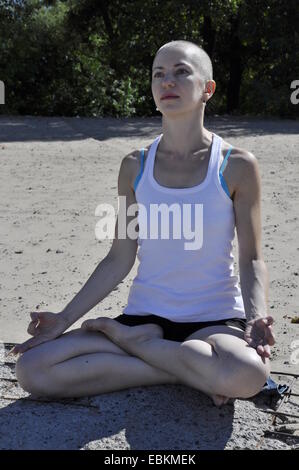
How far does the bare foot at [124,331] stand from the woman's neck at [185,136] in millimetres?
677

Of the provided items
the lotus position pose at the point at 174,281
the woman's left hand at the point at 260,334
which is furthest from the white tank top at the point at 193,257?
the woman's left hand at the point at 260,334

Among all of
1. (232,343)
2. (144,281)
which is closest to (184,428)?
(232,343)

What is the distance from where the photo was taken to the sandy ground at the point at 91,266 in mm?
2766

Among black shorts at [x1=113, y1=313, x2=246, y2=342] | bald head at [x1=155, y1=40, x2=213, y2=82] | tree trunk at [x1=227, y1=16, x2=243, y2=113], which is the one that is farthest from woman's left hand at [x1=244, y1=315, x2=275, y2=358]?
→ tree trunk at [x1=227, y1=16, x2=243, y2=113]

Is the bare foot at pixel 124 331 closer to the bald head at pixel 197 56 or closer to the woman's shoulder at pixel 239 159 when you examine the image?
the woman's shoulder at pixel 239 159

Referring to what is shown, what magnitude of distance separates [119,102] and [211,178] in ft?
46.2

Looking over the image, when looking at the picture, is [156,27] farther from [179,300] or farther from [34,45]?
[179,300]

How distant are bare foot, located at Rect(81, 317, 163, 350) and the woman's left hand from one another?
0.36 m

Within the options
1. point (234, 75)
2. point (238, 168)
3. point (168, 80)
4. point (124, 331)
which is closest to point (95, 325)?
point (124, 331)

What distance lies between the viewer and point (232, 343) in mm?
2787

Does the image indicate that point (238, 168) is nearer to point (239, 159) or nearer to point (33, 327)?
point (239, 159)

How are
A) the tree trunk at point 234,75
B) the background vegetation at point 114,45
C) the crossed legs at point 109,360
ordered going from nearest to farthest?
the crossed legs at point 109,360 → the background vegetation at point 114,45 → the tree trunk at point 234,75

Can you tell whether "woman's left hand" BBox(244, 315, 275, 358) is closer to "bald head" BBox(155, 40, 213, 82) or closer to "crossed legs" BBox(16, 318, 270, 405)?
"crossed legs" BBox(16, 318, 270, 405)

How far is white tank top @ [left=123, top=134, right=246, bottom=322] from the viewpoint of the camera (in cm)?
298
